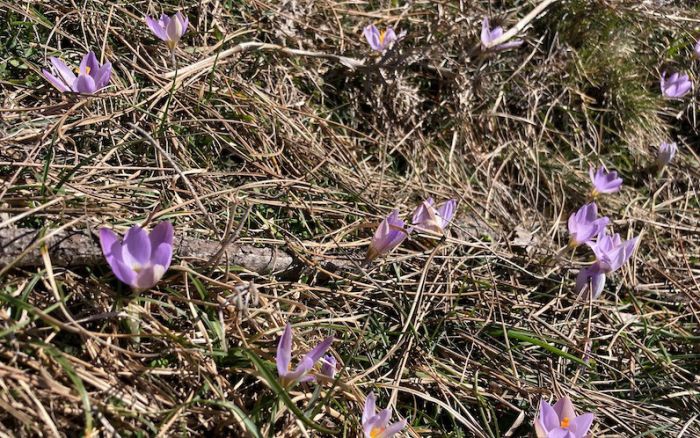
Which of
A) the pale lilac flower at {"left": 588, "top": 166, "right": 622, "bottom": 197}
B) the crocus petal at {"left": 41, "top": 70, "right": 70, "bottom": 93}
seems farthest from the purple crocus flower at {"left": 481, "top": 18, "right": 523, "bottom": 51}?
the crocus petal at {"left": 41, "top": 70, "right": 70, "bottom": 93}

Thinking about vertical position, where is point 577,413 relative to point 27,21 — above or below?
below

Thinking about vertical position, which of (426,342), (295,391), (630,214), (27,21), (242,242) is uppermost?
(27,21)

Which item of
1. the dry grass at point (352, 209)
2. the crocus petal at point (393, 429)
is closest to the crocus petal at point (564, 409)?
the dry grass at point (352, 209)

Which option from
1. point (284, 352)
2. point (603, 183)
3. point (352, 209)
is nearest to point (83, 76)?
point (352, 209)

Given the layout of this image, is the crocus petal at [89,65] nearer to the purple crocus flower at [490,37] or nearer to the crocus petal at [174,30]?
the crocus petal at [174,30]

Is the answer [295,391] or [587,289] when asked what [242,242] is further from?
[587,289]

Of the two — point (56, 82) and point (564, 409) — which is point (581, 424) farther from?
point (56, 82)

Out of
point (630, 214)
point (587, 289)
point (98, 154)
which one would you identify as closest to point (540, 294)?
point (587, 289)
